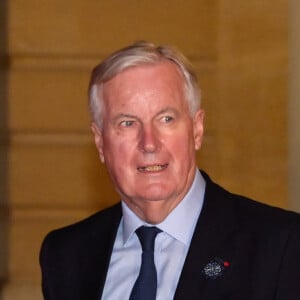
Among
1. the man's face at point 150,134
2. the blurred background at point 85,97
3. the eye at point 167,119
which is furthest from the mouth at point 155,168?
the blurred background at point 85,97

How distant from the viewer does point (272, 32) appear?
5172mm

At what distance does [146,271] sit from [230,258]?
21 cm

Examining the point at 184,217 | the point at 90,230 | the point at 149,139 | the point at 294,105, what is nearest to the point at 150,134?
the point at 149,139

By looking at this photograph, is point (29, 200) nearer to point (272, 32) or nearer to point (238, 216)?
point (272, 32)

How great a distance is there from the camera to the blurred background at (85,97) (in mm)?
5188

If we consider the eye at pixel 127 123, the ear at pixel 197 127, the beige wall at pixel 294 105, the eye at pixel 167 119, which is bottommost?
the beige wall at pixel 294 105

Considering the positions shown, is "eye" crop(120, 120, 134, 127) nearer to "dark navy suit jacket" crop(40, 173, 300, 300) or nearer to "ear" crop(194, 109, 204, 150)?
"ear" crop(194, 109, 204, 150)

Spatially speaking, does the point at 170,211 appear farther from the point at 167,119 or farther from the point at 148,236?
the point at 167,119

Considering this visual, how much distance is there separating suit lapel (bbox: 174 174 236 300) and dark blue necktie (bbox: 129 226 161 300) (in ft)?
0.25

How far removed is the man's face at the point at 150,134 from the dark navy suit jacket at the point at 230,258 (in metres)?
0.12

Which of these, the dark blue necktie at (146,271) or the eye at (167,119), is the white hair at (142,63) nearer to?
the eye at (167,119)

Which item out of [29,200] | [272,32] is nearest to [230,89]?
[272,32]

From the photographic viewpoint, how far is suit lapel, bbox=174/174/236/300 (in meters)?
2.96

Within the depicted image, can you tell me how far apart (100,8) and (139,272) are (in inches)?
94.0
